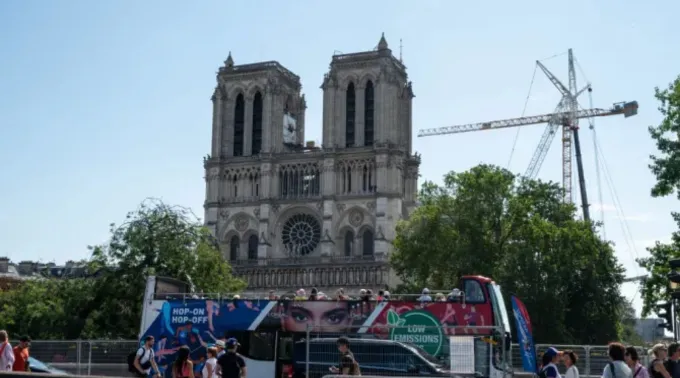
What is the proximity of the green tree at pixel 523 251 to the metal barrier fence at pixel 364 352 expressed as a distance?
87.8ft

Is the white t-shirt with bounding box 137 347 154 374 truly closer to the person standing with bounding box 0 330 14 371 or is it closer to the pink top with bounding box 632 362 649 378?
the person standing with bounding box 0 330 14 371

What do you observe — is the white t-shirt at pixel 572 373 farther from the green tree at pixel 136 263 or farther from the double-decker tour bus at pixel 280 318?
the green tree at pixel 136 263

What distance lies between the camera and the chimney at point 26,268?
4048 inches

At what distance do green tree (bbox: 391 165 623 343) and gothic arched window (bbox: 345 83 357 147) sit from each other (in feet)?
73.9

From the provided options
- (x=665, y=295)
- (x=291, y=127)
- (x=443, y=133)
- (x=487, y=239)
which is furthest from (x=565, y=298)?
(x=443, y=133)

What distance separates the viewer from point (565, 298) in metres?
57.4

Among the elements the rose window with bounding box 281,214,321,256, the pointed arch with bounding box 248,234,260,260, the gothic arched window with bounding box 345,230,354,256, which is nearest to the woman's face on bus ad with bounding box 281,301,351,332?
the gothic arched window with bounding box 345,230,354,256

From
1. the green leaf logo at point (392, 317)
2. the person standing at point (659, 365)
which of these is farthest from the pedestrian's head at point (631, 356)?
the green leaf logo at point (392, 317)

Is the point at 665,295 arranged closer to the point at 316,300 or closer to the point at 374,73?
the point at 316,300

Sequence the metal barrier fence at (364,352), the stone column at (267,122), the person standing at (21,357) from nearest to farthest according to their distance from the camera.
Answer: the metal barrier fence at (364,352), the person standing at (21,357), the stone column at (267,122)

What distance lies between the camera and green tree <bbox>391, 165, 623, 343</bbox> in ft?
184

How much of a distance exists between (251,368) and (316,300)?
2.66m

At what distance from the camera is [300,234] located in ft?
282

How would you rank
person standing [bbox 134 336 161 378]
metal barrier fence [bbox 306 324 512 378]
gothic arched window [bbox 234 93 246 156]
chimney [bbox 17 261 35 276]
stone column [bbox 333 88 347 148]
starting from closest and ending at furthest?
metal barrier fence [bbox 306 324 512 378] < person standing [bbox 134 336 161 378] < stone column [bbox 333 88 347 148] < gothic arched window [bbox 234 93 246 156] < chimney [bbox 17 261 35 276]
